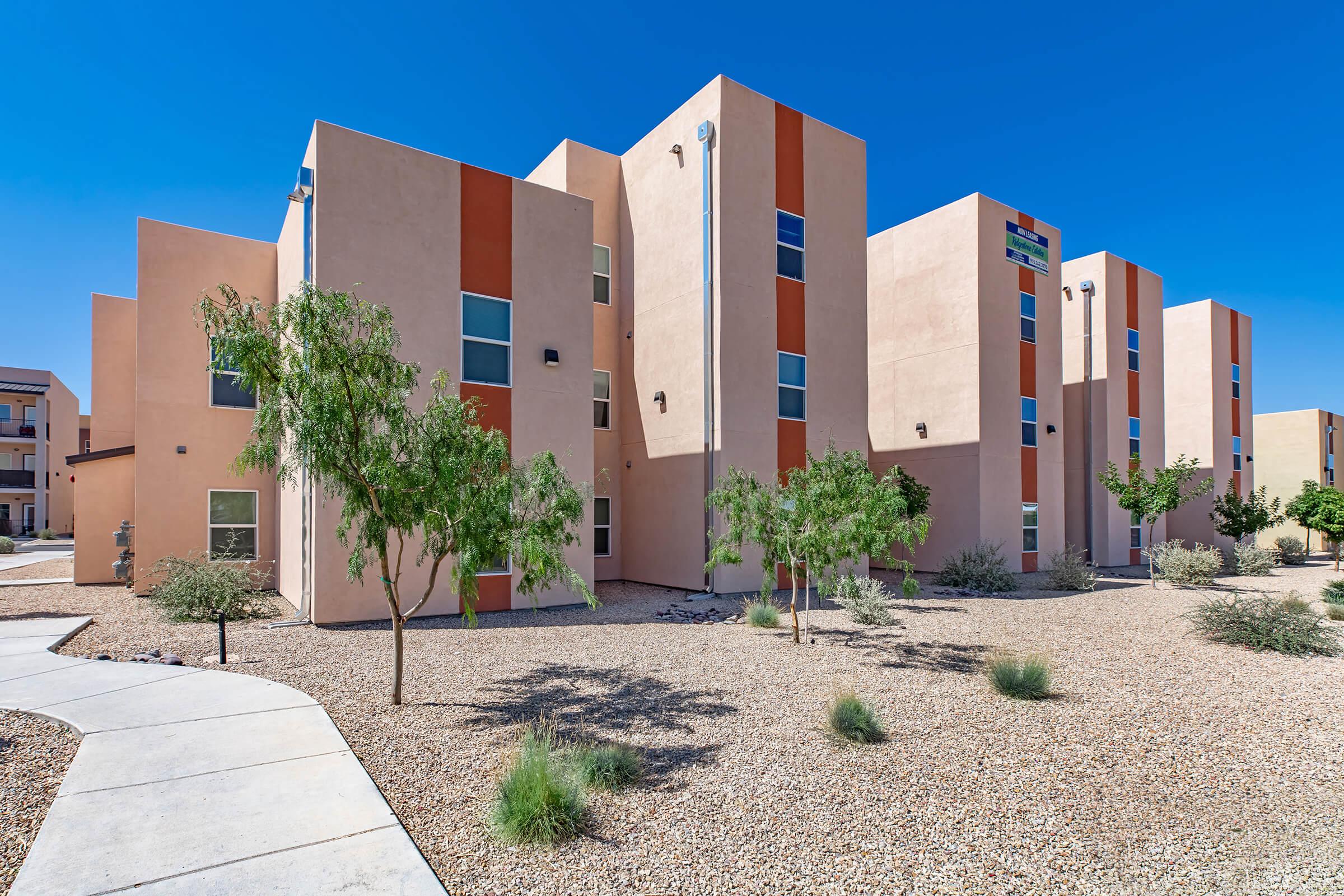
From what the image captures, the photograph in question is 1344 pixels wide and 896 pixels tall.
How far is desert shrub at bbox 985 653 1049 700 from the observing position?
6.89 meters

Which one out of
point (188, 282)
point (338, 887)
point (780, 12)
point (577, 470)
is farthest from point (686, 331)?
point (338, 887)

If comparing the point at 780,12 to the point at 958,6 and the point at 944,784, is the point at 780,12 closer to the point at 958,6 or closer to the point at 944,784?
the point at 958,6

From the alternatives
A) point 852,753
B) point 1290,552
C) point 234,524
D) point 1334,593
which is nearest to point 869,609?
point 852,753

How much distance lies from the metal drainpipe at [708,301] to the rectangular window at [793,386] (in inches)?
79.1

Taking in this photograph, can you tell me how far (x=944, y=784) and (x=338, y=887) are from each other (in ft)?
12.9

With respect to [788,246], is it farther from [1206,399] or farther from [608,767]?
[1206,399]

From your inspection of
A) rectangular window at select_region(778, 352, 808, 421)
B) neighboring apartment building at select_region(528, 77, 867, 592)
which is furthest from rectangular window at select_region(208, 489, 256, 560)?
rectangular window at select_region(778, 352, 808, 421)

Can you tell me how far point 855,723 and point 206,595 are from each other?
10072 millimetres

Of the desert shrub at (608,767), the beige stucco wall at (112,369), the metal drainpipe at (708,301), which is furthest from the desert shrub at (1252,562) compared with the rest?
the beige stucco wall at (112,369)

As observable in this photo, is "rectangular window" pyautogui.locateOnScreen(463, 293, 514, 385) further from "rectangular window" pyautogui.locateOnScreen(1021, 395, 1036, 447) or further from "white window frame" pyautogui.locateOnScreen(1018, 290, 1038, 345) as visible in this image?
"rectangular window" pyautogui.locateOnScreen(1021, 395, 1036, 447)

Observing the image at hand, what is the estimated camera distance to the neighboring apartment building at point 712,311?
13875mm

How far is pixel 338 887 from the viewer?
331 centimetres

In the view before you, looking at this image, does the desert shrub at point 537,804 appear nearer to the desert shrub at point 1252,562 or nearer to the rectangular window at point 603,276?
the rectangular window at point 603,276

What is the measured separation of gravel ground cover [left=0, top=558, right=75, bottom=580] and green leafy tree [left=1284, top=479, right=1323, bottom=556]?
118 ft
